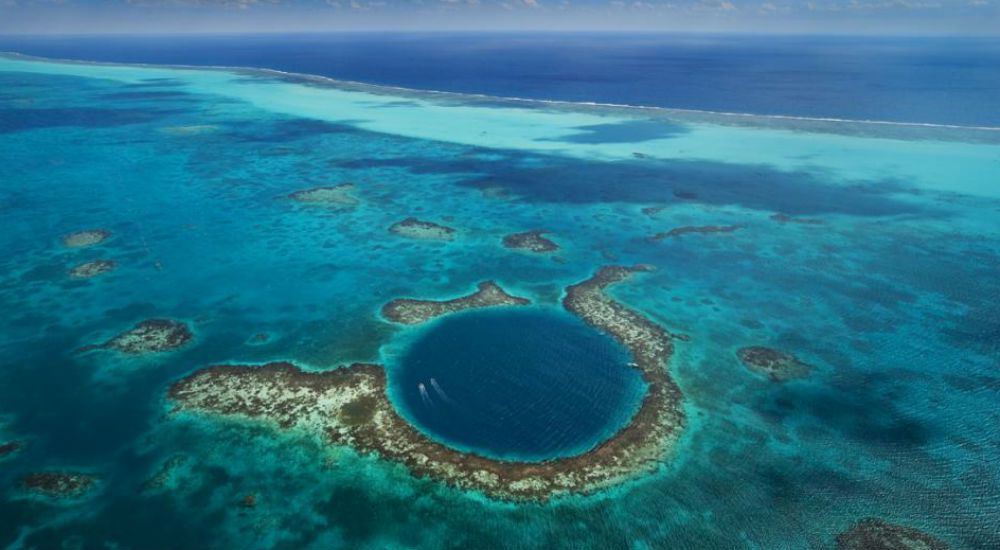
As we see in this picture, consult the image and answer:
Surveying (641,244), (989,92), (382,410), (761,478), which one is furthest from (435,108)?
(989,92)

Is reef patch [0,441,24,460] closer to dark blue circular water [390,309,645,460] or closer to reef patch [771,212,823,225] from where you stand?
dark blue circular water [390,309,645,460]

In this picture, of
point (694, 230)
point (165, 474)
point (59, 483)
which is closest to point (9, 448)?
point (59, 483)

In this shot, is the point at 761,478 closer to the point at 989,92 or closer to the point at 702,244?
the point at 702,244

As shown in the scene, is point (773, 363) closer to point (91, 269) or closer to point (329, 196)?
point (329, 196)

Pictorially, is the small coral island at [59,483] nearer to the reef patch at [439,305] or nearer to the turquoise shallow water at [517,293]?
the turquoise shallow water at [517,293]

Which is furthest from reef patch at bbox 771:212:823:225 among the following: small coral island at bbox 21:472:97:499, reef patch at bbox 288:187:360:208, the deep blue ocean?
the deep blue ocean

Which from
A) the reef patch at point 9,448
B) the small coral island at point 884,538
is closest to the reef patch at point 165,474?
the reef patch at point 9,448
